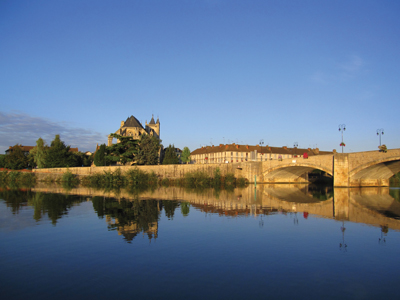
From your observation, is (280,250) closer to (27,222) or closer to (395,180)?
(27,222)

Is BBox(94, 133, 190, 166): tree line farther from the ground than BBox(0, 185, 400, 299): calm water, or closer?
farther from the ground

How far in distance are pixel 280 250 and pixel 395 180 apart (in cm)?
7252

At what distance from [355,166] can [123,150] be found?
149 ft

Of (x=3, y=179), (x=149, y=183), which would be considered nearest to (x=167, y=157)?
(x=149, y=183)

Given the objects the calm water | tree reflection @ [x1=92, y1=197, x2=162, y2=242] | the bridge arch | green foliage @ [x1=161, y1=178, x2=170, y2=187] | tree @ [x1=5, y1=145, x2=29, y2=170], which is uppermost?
tree @ [x1=5, y1=145, x2=29, y2=170]

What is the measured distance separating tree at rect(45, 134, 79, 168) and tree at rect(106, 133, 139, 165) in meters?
12.2

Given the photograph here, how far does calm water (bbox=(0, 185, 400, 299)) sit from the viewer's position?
25.8 ft

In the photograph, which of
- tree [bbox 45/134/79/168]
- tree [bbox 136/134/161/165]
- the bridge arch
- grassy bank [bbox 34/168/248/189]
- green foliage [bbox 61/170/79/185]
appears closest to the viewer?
the bridge arch

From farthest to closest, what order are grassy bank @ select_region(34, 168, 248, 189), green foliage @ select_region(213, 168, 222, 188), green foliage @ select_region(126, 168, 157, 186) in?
1. green foliage @ select_region(126, 168, 157, 186)
2. green foliage @ select_region(213, 168, 222, 188)
3. grassy bank @ select_region(34, 168, 248, 189)

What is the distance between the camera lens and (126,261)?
1005 centimetres

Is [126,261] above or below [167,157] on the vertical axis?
below

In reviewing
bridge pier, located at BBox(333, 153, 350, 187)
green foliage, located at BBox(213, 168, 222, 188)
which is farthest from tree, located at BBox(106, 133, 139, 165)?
bridge pier, located at BBox(333, 153, 350, 187)

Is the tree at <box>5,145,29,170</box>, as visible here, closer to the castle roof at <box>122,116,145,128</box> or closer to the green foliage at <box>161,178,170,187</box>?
the castle roof at <box>122,116,145,128</box>

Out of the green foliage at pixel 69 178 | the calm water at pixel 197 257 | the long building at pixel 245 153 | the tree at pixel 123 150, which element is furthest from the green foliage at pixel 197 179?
the long building at pixel 245 153
